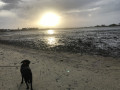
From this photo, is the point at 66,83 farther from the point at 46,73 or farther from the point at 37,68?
the point at 37,68

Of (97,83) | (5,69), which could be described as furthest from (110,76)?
(5,69)

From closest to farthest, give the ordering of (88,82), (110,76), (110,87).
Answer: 1. (110,87)
2. (88,82)
3. (110,76)

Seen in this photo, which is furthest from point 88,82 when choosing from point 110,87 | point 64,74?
point 64,74

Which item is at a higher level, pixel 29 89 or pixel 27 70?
pixel 27 70

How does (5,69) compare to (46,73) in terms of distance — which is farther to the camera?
(5,69)

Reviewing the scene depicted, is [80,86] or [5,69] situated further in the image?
[5,69]

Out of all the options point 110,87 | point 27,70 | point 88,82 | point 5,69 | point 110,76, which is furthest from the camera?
point 5,69

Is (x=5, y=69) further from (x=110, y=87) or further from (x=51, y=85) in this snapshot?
(x=110, y=87)

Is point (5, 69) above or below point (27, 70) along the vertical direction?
below

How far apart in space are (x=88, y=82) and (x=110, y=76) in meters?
1.65

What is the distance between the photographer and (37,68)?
8.34 metres

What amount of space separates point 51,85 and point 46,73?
1517mm

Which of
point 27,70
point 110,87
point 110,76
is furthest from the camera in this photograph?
point 110,76

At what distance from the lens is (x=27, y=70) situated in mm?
5445
